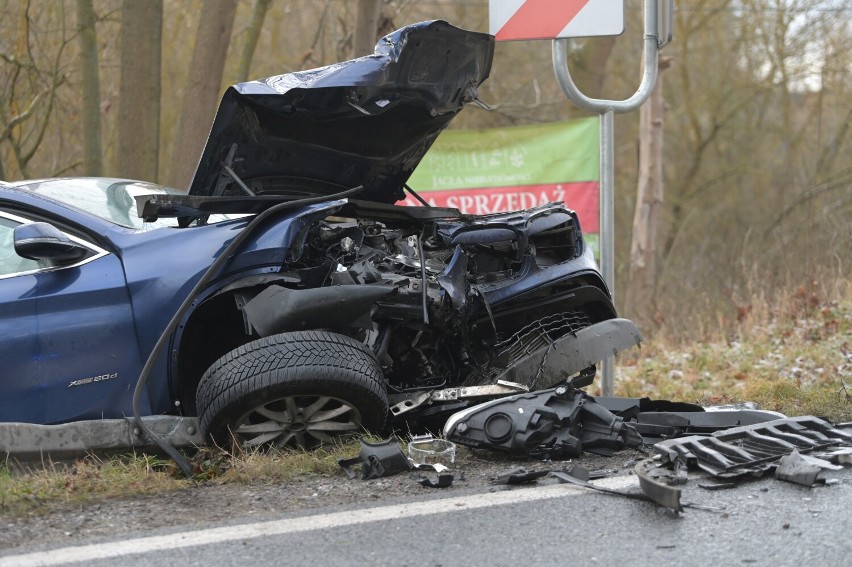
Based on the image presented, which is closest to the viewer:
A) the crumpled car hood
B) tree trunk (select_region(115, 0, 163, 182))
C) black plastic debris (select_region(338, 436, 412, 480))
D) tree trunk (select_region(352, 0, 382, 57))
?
black plastic debris (select_region(338, 436, 412, 480))

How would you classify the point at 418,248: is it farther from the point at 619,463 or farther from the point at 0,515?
the point at 0,515

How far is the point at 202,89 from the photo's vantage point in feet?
30.4

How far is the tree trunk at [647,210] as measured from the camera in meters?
13.5

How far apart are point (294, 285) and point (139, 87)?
18.0ft

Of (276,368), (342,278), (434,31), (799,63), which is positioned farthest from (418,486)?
(799,63)

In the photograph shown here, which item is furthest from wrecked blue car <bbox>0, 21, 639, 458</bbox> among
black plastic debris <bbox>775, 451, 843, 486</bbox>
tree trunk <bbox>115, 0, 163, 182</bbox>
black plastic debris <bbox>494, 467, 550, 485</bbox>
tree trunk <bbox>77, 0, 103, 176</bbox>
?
tree trunk <bbox>77, 0, 103, 176</bbox>

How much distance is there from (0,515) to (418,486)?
1.49 meters

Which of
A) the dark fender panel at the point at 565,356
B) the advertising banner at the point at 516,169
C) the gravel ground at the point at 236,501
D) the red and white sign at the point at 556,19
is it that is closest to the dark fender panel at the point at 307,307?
the gravel ground at the point at 236,501

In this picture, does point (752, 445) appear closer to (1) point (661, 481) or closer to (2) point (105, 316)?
(1) point (661, 481)

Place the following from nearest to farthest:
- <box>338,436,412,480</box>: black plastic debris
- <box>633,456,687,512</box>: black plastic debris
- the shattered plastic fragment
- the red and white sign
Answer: <box>633,456,687,512</box>: black plastic debris < <box>338,436,412,480</box>: black plastic debris < the shattered plastic fragment < the red and white sign

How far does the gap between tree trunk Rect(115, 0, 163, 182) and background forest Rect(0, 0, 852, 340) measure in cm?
1

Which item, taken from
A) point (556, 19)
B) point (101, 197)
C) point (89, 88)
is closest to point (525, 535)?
point (101, 197)

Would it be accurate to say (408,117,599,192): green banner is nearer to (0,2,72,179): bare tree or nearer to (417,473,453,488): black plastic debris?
(0,2,72,179): bare tree

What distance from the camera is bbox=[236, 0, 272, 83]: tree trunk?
1080 centimetres
